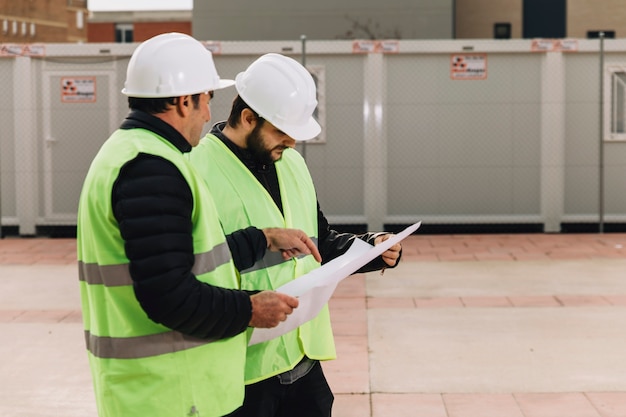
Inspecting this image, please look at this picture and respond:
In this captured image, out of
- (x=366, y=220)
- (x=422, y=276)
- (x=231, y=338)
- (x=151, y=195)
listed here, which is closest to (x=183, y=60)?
(x=151, y=195)

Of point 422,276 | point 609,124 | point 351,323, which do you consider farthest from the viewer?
point 609,124

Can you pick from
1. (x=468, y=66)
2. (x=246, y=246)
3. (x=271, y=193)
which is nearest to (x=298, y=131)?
(x=271, y=193)

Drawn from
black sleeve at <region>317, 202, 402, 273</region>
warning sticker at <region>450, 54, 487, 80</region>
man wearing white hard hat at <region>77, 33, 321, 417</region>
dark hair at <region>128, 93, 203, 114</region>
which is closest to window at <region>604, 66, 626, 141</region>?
warning sticker at <region>450, 54, 487, 80</region>

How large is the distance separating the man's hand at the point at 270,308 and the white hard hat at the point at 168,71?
1.70ft

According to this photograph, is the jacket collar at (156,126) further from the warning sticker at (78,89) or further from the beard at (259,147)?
the warning sticker at (78,89)

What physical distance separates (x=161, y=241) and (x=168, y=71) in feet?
1.46

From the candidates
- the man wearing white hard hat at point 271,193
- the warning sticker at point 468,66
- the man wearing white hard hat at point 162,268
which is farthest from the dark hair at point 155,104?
the warning sticker at point 468,66

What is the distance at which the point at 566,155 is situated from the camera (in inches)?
489

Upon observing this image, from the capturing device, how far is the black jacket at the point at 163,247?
215cm

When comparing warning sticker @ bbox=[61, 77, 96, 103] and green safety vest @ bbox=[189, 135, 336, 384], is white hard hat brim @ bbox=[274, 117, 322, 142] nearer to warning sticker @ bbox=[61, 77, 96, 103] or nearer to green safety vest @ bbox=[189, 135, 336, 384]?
green safety vest @ bbox=[189, 135, 336, 384]

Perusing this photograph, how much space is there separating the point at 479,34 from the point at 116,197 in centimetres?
3134

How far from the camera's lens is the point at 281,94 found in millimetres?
2822

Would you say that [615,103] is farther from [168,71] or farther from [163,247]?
[163,247]

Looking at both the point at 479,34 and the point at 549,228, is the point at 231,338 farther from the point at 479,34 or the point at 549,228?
the point at 479,34
